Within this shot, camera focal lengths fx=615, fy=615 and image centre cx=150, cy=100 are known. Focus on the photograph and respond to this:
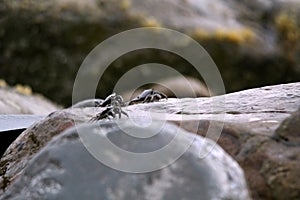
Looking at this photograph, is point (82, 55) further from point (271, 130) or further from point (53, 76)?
point (271, 130)

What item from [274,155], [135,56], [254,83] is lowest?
[274,155]

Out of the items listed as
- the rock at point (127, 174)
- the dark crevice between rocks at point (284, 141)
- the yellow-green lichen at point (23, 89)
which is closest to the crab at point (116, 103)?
the rock at point (127, 174)

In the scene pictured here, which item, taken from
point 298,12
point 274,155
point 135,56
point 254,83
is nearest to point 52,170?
point 274,155

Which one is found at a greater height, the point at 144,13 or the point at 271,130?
the point at 144,13

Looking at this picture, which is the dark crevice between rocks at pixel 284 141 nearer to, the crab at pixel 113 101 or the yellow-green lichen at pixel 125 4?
the crab at pixel 113 101

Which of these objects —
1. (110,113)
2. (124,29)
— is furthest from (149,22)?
(110,113)

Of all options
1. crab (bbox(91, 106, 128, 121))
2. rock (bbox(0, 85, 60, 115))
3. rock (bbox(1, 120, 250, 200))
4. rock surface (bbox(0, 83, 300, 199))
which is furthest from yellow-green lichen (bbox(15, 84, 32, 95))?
rock (bbox(1, 120, 250, 200))

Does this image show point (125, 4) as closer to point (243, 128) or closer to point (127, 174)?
point (243, 128)
